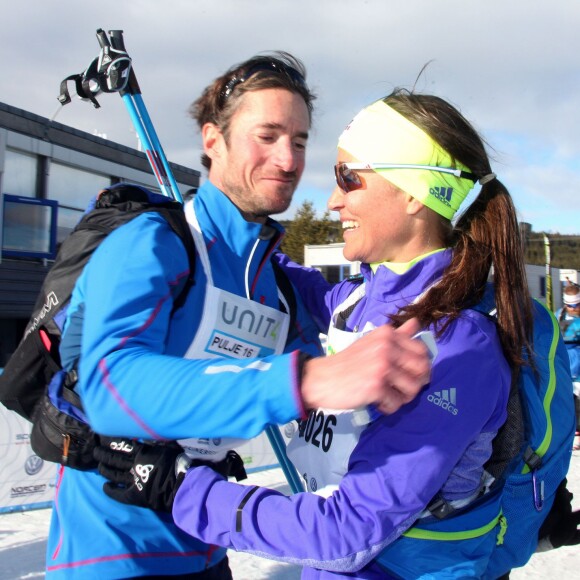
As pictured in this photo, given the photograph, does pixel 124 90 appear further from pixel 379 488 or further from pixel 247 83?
pixel 379 488

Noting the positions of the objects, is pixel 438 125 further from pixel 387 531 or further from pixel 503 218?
pixel 387 531

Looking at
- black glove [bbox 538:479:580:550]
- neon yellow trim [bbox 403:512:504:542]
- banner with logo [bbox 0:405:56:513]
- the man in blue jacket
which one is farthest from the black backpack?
banner with logo [bbox 0:405:56:513]

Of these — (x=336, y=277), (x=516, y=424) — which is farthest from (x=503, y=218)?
(x=336, y=277)

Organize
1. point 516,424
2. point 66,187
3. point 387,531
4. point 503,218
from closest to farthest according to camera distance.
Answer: point 387,531 < point 516,424 < point 503,218 < point 66,187

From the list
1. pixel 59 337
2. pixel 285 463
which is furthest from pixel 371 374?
pixel 285 463

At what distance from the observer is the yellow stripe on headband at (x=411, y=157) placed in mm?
1660

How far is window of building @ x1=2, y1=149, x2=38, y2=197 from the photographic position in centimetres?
1141

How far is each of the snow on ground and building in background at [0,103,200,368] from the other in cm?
673

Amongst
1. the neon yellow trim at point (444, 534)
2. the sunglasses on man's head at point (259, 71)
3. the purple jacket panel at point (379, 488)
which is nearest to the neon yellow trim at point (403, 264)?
the purple jacket panel at point (379, 488)

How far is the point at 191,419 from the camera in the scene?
1.13 metres

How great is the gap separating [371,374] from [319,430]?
0.62 metres

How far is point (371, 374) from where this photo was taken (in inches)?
40.3

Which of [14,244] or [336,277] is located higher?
[336,277]

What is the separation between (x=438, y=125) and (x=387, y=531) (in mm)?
1086
